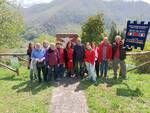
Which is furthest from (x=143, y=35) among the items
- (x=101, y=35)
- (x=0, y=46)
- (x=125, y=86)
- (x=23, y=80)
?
(x=0, y=46)

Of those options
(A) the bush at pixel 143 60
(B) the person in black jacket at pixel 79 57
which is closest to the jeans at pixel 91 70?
(B) the person in black jacket at pixel 79 57

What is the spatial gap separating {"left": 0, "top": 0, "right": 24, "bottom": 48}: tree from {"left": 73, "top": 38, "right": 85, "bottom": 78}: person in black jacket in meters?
24.0

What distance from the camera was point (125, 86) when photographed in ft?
52.5

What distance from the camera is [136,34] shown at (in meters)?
16.4

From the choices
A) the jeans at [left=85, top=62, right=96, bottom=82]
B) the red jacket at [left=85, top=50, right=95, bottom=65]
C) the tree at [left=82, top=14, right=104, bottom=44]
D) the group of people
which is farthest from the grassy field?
the tree at [left=82, top=14, right=104, bottom=44]

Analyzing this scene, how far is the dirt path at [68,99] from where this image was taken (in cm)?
1273

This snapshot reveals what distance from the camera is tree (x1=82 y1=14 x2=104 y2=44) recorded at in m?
37.4

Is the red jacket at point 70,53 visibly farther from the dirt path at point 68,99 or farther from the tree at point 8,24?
the tree at point 8,24

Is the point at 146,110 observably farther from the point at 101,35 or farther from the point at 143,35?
the point at 101,35

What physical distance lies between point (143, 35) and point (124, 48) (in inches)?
46.5

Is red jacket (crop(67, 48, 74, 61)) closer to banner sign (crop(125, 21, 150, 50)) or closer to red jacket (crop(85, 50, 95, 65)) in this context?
red jacket (crop(85, 50, 95, 65))

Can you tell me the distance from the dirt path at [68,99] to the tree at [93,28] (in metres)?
20.7

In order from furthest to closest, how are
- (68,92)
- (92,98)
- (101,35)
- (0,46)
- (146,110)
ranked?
(0,46) → (101,35) → (68,92) → (92,98) → (146,110)

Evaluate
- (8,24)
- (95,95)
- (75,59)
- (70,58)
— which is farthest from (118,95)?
(8,24)
